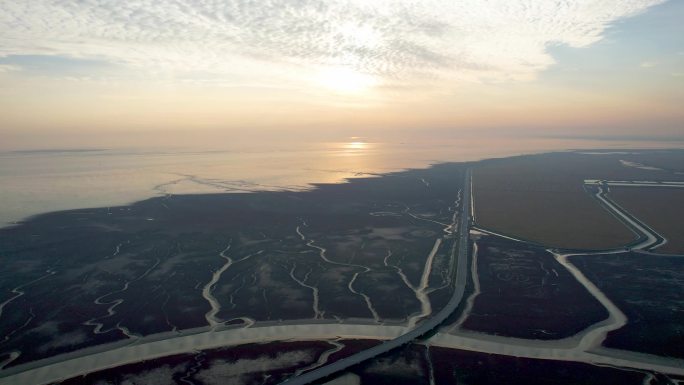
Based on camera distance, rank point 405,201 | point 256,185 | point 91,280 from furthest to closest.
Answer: point 256,185
point 405,201
point 91,280

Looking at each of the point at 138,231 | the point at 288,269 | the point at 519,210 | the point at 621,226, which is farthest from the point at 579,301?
the point at 138,231

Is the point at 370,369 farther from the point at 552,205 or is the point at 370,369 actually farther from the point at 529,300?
the point at 552,205

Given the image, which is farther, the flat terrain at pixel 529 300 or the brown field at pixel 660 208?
the brown field at pixel 660 208

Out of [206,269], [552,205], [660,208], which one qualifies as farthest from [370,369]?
[660,208]

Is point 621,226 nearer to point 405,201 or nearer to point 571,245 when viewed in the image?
point 571,245

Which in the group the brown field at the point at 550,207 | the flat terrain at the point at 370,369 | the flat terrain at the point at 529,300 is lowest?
the flat terrain at the point at 370,369

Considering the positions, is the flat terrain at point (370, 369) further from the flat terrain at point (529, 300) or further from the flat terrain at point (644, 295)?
the flat terrain at point (644, 295)

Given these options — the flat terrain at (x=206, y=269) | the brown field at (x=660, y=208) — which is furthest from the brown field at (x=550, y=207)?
the flat terrain at (x=206, y=269)

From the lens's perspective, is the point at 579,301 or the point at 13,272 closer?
the point at 579,301
